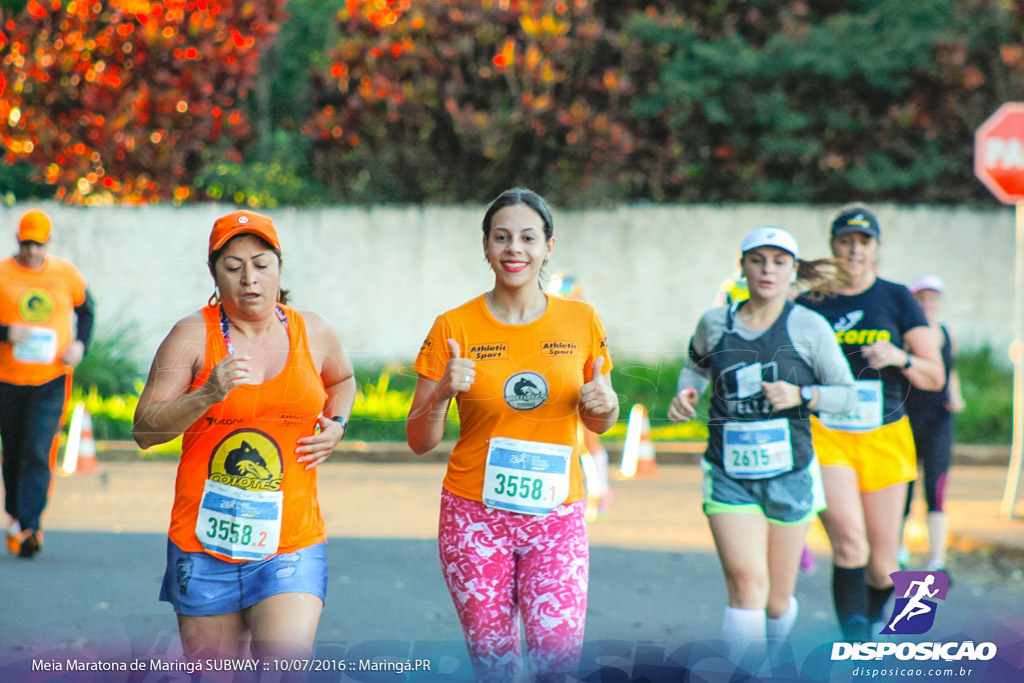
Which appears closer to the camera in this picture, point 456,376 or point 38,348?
point 456,376

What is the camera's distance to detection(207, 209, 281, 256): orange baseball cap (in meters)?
3.52

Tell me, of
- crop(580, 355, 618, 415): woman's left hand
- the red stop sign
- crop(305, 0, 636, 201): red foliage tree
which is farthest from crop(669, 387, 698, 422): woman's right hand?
the red stop sign

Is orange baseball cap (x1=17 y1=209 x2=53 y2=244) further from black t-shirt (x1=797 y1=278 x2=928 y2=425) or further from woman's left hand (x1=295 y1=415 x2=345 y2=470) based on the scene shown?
black t-shirt (x1=797 y1=278 x2=928 y2=425)

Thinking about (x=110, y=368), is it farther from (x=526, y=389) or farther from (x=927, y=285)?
(x=526, y=389)

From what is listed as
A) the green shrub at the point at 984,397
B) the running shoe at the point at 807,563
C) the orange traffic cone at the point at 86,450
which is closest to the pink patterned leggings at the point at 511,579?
the running shoe at the point at 807,563

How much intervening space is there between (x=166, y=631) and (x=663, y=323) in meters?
11.2

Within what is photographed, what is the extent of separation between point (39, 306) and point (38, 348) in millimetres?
322

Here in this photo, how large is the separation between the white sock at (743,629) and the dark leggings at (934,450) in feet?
9.98

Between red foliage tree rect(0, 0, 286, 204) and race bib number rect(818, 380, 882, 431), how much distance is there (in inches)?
510

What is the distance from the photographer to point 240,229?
3.53 meters

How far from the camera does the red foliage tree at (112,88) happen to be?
1611 cm

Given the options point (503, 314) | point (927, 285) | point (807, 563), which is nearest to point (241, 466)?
point (503, 314)

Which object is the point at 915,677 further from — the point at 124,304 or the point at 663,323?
the point at 124,304

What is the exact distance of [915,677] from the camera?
4.16m
